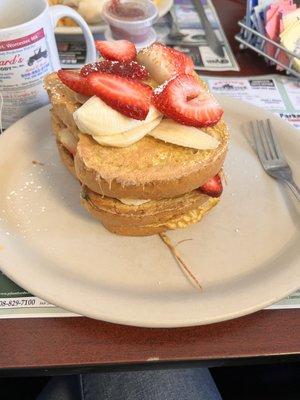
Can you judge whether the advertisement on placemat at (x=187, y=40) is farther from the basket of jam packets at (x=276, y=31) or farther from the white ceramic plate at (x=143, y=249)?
the white ceramic plate at (x=143, y=249)

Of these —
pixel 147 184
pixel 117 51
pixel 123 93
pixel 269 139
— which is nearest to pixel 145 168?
pixel 147 184

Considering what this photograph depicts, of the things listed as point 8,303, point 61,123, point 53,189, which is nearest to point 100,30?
point 61,123

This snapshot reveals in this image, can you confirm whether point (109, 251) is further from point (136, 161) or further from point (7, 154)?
point (7, 154)

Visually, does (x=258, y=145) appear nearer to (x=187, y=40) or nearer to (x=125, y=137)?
(x=125, y=137)

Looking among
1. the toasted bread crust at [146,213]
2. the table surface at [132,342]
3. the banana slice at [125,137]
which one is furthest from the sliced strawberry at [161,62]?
the table surface at [132,342]

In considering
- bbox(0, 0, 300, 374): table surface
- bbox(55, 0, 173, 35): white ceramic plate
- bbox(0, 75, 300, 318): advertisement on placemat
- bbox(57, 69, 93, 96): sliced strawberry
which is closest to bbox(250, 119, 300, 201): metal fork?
bbox(0, 75, 300, 318): advertisement on placemat

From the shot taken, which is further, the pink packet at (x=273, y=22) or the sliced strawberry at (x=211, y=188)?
the pink packet at (x=273, y=22)
